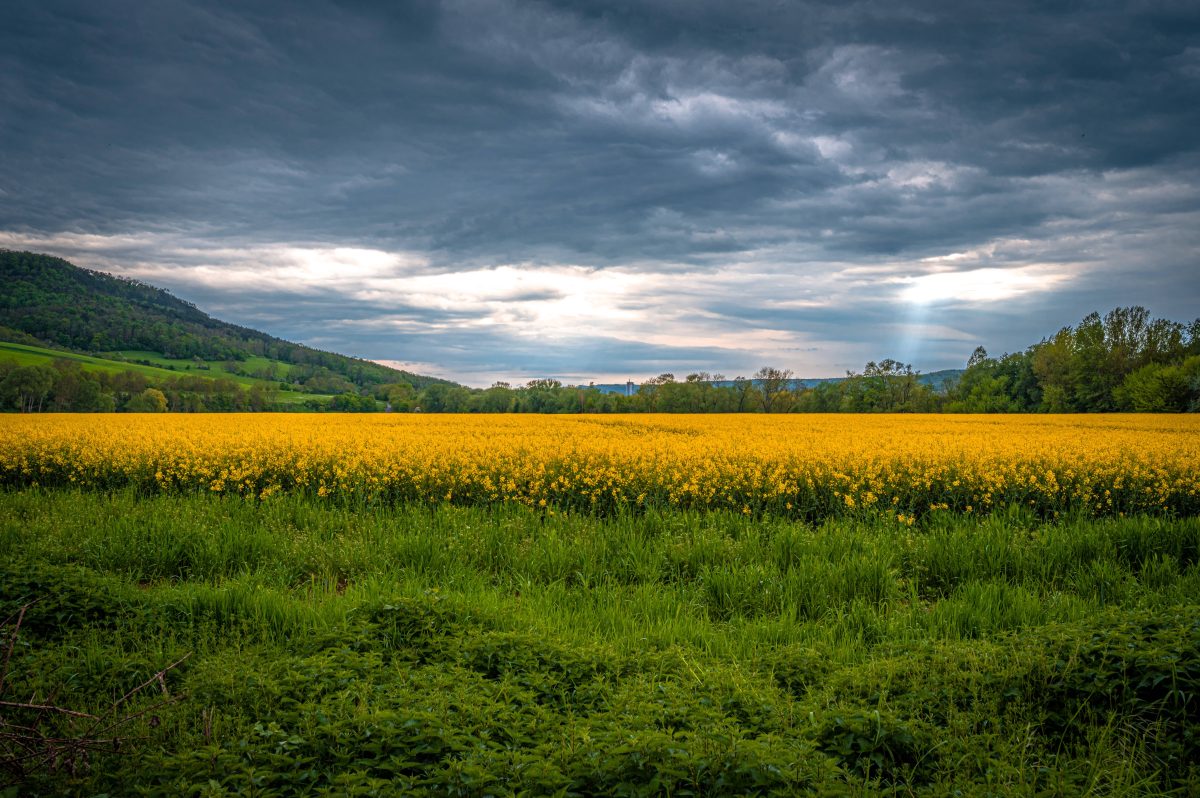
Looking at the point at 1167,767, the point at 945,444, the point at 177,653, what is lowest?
the point at 177,653

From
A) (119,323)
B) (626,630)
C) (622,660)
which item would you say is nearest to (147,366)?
(119,323)

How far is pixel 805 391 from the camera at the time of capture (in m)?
94.5

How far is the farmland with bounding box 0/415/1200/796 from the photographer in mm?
3287

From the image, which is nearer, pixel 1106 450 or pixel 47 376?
pixel 1106 450

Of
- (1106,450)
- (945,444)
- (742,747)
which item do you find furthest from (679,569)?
(1106,450)

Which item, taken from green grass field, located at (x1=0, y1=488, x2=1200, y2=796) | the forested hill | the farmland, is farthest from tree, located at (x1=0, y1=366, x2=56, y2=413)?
green grass field, located at (x1=0, y1=488, x2=1200, y2=796)

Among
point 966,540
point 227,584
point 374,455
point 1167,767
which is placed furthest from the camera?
point 374,455

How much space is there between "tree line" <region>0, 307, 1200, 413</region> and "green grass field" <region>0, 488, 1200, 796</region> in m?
50.8

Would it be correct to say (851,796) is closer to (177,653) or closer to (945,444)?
(177,653)

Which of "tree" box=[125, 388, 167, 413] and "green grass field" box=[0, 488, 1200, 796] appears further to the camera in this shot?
"tree" box=[125, 388, 167, 413]

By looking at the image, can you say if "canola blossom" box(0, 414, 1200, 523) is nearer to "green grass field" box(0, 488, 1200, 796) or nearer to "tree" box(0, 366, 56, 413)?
"green grass field" box(0, 488, 1200, 796)

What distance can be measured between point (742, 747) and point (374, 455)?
38.5 ft

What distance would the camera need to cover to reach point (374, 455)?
13.4 meters

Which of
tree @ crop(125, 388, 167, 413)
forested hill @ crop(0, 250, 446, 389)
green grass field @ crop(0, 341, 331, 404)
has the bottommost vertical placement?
tree @ crop(125, 388, 167, 413)
